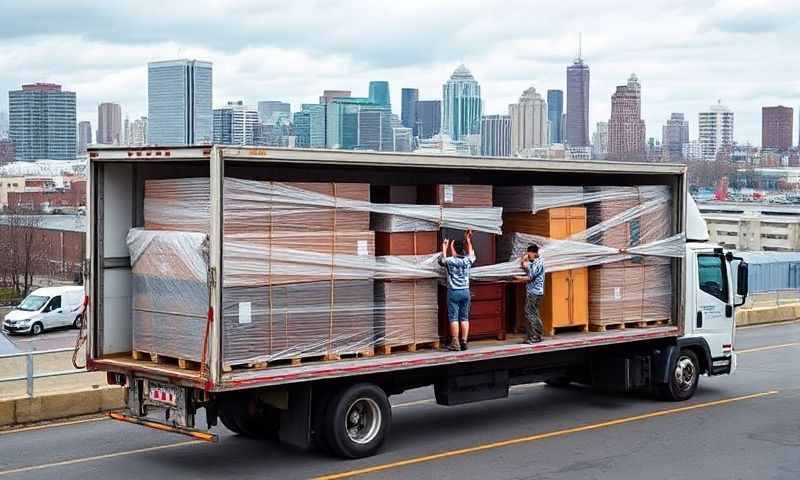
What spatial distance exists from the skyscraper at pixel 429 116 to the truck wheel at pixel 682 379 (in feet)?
524

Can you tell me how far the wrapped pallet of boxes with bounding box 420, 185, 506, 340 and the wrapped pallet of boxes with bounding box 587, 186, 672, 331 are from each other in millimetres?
1485

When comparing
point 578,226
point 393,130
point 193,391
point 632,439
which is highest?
point 393,130

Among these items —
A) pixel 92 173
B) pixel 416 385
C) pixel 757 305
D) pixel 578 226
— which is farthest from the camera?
pixel 757 305

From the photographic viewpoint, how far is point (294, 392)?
10.9 meters

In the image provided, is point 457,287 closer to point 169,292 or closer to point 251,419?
point 251,419

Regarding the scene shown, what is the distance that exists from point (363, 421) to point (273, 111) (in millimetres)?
113680

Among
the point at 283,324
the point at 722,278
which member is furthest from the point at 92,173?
the point at 722,278

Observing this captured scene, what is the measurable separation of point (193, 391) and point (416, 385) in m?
2.75

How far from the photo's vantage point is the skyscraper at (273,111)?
113 m

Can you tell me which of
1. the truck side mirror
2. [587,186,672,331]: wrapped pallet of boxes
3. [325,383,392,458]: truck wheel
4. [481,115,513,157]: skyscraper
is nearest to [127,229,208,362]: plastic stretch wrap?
[325,383,392,458]: truck wheel

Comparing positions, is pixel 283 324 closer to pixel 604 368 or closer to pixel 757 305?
pixel 604 368

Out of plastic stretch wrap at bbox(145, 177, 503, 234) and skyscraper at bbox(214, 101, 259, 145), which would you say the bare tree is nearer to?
skyscraper at bbox(214, 101, 259, 145)

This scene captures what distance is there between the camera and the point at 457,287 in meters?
12.3

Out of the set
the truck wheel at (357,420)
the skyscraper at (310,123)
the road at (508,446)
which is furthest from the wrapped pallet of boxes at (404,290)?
the skyscraper at (310,123)
